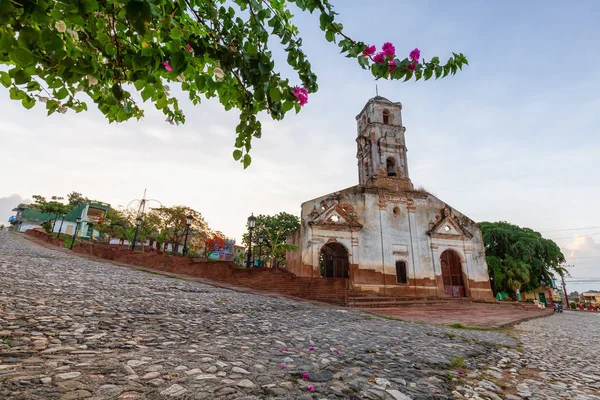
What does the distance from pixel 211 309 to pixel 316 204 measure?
15060 millimetres

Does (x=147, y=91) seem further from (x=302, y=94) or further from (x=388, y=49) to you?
(x=388, y=49)

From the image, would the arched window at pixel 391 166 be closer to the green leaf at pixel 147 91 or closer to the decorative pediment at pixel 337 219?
the decorative pediment at pixel 337 219

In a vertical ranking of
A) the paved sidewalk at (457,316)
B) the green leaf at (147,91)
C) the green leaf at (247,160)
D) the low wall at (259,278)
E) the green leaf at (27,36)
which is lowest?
the paved sidewalk at (457,316)

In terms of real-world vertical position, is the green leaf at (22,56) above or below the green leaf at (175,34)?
below

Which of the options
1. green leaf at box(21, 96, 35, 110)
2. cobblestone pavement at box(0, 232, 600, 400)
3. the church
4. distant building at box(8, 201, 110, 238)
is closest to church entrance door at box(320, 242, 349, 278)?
the church

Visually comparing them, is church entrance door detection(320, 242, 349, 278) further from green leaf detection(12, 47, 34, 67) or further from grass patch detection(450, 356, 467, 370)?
green leaf detection(12, 47, 34, 67)

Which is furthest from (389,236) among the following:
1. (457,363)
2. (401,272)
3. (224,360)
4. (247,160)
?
(247,160)

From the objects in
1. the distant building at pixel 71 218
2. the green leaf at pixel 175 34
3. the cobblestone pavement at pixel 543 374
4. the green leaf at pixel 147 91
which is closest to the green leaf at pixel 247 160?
the green leaf at pixel 147 91

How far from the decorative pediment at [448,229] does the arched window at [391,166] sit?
4.87m

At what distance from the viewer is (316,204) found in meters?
20.9

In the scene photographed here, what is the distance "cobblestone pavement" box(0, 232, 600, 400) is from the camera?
6.70 ft

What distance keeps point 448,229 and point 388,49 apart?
23.5 m

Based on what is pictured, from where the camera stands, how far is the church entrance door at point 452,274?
2207 cm

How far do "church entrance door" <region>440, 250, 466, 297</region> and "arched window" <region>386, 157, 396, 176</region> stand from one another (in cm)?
729
